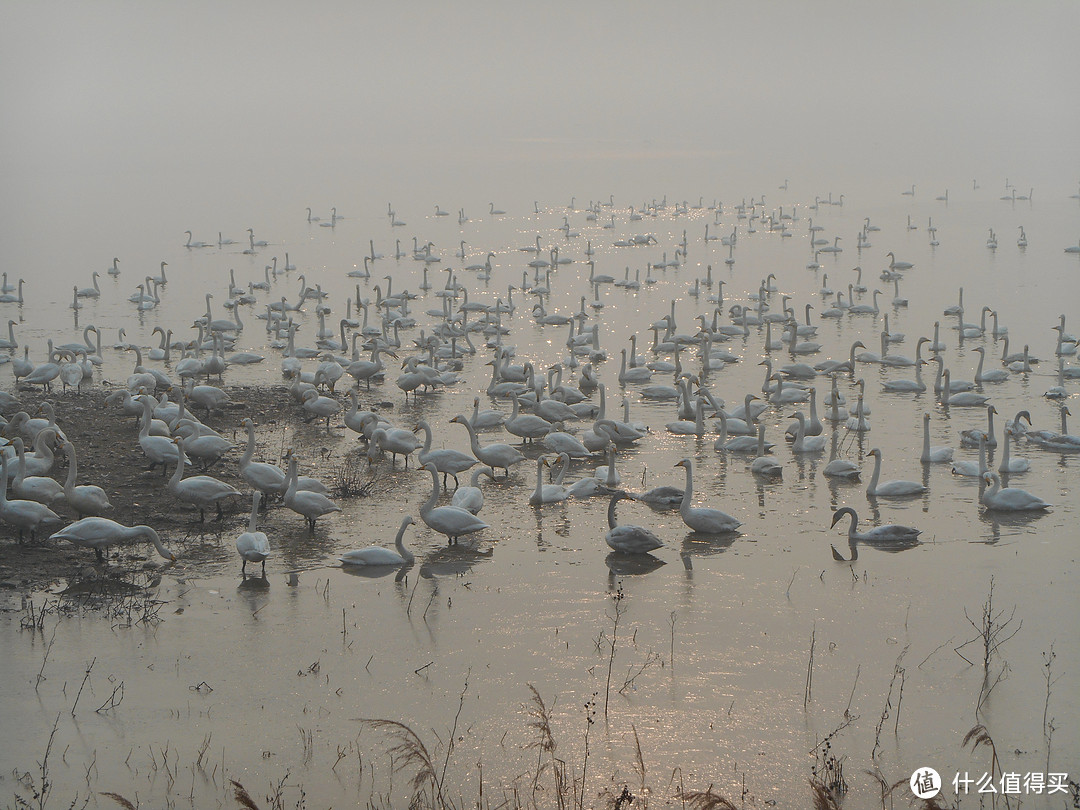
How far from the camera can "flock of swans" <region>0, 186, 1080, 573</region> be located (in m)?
11.2

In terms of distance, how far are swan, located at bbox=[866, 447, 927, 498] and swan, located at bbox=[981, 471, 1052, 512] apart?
84 cm

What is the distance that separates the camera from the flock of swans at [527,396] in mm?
11203

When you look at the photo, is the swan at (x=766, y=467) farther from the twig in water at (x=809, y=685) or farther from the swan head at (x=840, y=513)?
the twig in water at (x=809, y=685)

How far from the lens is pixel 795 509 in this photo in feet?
40.8

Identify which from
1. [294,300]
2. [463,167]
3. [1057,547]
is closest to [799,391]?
[1057,547]

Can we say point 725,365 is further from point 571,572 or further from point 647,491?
point 571,572

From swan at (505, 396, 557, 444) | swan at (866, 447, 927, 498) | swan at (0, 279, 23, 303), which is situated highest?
swan at (0, 279, 23, 303)

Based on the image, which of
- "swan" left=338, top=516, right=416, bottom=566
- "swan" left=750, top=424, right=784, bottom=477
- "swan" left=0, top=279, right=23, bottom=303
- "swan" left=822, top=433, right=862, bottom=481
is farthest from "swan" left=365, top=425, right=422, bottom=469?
"swan" left=0, top=279, right=23, bottom=303

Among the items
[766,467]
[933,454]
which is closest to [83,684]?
[766,467]

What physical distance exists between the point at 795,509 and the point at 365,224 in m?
41.2

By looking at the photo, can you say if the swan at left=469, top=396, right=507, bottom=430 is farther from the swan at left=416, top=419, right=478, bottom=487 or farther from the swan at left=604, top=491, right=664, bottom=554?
the swan at left=604, top=491, right=664, bottom=554

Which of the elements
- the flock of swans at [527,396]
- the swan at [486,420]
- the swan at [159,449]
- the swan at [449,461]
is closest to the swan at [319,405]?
the flock of swans at [527,396]

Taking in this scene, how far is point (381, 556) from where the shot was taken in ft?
33.9

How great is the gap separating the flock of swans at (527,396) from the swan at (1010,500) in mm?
22
